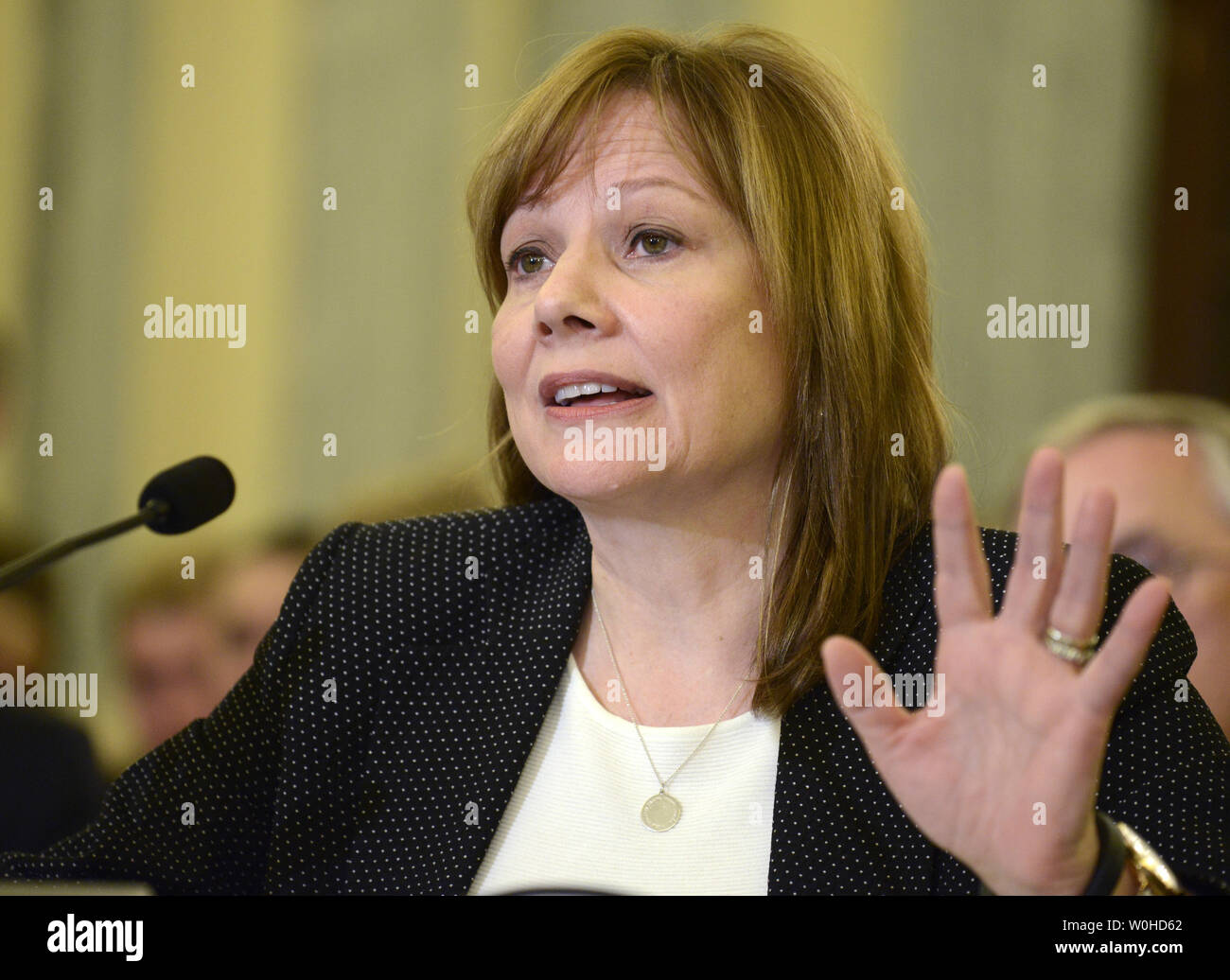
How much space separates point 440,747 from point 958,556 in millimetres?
713

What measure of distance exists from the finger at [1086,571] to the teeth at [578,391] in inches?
21.9

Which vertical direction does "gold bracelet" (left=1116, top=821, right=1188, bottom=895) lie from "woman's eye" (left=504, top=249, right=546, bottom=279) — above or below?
below

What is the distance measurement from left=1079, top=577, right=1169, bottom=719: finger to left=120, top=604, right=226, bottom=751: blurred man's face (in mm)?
2025

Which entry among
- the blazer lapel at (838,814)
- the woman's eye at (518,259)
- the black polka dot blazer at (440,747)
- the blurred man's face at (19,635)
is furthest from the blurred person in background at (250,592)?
the blazer lapel at (838,814)

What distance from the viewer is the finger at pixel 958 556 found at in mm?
866

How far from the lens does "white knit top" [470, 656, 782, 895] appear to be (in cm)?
125

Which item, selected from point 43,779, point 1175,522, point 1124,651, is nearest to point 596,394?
point 1124,651

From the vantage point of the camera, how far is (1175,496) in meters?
1.99

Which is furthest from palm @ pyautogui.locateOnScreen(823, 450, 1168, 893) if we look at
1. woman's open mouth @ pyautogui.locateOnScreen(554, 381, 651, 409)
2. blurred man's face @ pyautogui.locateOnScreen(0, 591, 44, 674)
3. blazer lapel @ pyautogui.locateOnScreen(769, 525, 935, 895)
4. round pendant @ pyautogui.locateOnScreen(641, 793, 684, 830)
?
blurred man's face @ pyautogui.locateOnScreen(0, 591, 44, 674)

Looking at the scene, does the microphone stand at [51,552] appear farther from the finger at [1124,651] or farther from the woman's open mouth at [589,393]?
the finger at [1124,651]

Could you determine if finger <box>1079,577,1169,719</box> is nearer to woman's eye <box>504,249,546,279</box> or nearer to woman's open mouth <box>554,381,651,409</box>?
woman's open mouth <box>554,381,651,409</box>

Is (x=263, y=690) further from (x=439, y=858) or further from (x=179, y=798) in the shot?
(x=439, y=858)

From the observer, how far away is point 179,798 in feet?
4.51

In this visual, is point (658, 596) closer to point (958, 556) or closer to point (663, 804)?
point (663, 804)
